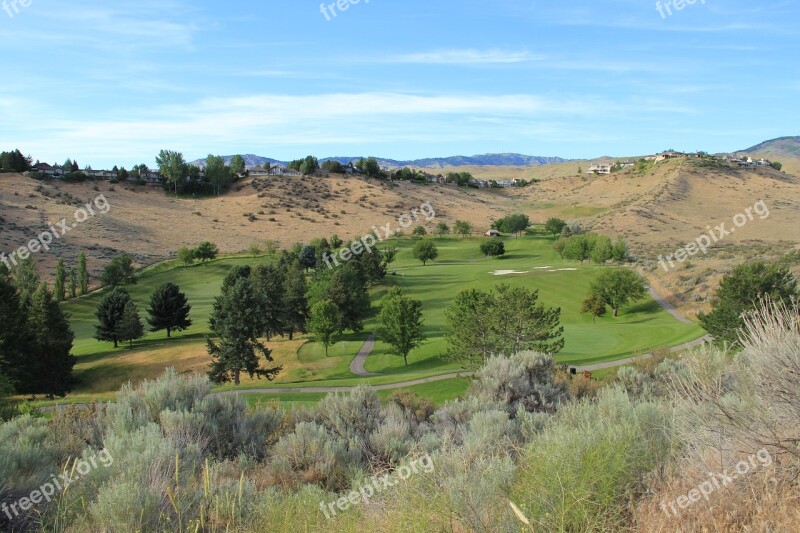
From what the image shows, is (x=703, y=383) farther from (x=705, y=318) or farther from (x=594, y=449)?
(x=705, y=318)

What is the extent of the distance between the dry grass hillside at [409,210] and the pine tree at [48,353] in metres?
35.7

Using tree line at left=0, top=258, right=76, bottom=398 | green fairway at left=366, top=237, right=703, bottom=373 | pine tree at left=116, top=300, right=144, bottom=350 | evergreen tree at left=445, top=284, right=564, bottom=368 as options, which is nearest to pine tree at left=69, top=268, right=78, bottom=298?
pine tree at left=116, top=300, right=144, bottom=350

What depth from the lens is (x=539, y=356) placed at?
15352 millimetres

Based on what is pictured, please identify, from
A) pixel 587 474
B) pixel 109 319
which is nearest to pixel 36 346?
pixel 109 319

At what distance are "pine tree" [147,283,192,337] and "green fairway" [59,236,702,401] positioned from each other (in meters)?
1.17

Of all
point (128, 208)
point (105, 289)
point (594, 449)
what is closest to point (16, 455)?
point (594, 449)

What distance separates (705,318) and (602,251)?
37.3 metres

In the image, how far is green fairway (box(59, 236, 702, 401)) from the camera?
3428cm

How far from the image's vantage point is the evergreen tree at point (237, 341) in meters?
35.2

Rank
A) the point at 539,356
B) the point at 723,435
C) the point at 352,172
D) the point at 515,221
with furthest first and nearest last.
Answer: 1. the point at 352,172
2. the point at 515,221
3. the point at 539,356
4. the point at 723,435

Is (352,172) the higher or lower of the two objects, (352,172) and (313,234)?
the higher
